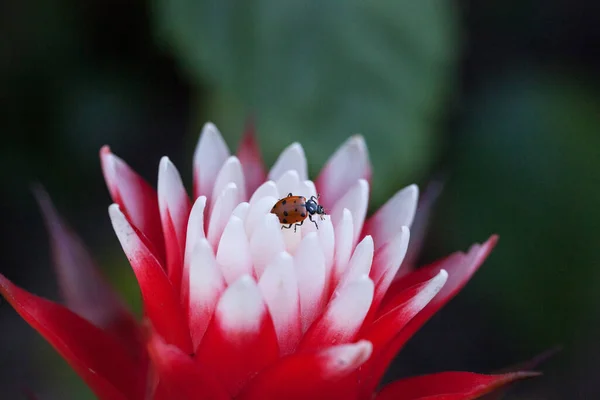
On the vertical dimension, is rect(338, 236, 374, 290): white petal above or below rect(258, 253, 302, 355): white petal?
above

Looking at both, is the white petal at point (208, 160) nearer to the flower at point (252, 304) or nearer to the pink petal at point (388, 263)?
the flower at point (252, 304)

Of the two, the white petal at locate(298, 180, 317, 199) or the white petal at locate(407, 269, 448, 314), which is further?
the white petal at locate(298, 180, 317, 199)

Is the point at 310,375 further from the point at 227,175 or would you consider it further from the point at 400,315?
the point at 227,175

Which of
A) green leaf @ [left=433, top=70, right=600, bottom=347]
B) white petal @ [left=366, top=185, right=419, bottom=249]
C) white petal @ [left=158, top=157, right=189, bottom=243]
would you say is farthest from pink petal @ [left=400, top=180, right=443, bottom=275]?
green leaf @ [left=433, top=70, right=600, bottom=347]

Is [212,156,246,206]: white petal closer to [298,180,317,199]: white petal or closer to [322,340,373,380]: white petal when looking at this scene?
[298,180,317,199]: white petal

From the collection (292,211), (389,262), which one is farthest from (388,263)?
(292,211)

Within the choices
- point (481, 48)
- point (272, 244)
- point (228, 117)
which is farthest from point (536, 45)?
point (272, 244)

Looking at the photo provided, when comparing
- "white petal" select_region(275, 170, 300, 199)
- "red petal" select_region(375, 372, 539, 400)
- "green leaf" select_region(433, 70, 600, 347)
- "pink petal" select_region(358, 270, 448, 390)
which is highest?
"green leaf" select_region(433, 70, 600, 347)
